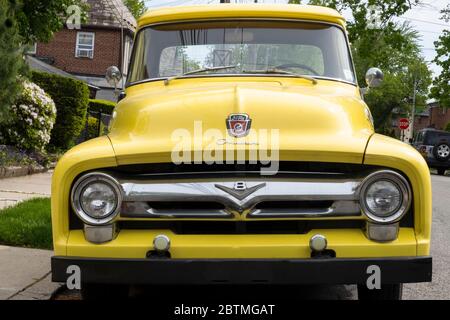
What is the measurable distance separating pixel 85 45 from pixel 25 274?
30817mm

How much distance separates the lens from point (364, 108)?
4.37 m

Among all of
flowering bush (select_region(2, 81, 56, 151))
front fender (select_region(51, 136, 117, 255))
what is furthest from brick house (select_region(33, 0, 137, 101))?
front fender (select_region(51, 136, 117, 255))

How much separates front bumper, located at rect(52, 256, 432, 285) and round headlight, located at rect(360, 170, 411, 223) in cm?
23

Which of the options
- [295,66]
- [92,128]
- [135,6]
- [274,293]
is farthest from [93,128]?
[135,6]

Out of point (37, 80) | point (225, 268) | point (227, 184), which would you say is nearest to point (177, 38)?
point (227, 184)

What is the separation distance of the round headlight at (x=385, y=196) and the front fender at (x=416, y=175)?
4 centimetres

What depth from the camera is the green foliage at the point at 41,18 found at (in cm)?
1350

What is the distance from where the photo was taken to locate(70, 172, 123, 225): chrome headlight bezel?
3.40 meters

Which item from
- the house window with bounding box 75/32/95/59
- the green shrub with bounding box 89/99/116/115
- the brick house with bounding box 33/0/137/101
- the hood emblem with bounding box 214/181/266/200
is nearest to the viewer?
the hood emblem with bounding box 214/181/266/200

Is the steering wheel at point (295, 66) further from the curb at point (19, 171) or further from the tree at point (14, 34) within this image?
the curb at point (19, 171)

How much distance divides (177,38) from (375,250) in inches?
98.9

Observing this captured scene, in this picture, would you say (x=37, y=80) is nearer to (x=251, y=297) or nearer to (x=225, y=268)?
(x=251, y=297)

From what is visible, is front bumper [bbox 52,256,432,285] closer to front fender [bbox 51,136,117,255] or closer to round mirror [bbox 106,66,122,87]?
front fender [bbox 51,136,117,255]

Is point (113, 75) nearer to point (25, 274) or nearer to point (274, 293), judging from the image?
point (25, 274)
